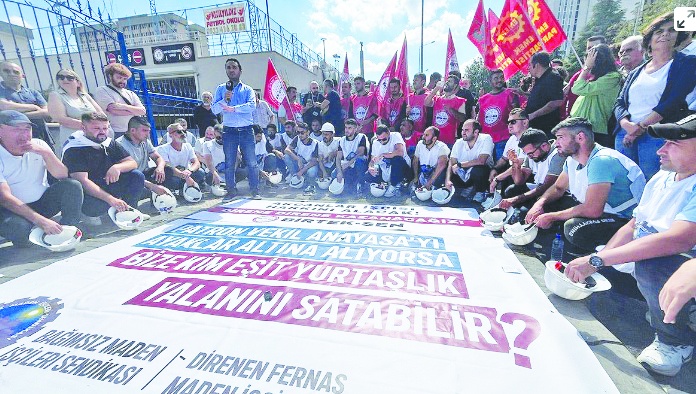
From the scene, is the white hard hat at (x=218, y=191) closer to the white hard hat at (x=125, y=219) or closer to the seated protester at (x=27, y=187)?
the white hard hat at (x=125, y=219)

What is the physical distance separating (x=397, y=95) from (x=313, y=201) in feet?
8.79

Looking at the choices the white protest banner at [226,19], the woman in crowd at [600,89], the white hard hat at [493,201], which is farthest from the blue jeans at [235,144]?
the white protest banner at [226,19]

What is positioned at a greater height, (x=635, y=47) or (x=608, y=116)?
(x=635, y=47)

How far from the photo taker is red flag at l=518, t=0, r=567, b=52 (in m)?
4.71

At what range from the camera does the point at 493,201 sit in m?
3.89

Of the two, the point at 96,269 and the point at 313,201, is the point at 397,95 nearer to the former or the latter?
the point at 313,201

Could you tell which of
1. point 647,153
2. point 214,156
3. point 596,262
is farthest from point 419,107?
point 596,262

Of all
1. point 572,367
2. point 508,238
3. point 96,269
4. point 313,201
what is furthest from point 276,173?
point 572,367

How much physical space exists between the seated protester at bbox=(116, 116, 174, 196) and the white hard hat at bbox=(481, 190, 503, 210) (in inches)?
164

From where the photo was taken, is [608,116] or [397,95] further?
[397,95]

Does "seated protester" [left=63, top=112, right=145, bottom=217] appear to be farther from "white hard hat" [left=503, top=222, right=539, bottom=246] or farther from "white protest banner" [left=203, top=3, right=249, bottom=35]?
"white protest banner" [left=203, top=3, right=249, bottom=35]

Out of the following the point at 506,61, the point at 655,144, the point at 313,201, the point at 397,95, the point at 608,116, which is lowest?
the point at 313,201

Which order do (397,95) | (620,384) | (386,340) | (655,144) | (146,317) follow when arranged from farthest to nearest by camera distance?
(397,95) → (655,144) → (146,317) → (386,340) → (620,384)

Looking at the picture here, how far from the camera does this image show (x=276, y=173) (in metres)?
5.93
